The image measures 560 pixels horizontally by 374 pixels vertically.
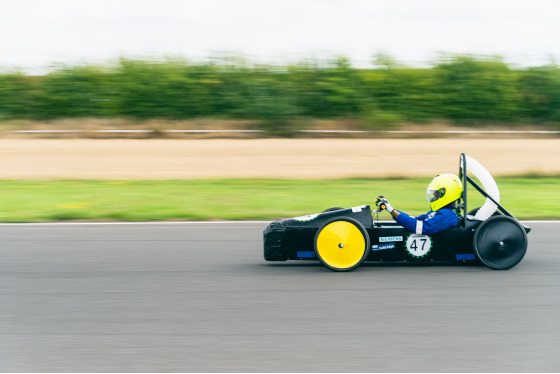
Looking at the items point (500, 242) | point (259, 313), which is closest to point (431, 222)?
Answer: point (500, 242)

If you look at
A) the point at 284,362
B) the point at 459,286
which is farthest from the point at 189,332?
the point at 459,286

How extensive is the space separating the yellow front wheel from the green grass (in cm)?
335

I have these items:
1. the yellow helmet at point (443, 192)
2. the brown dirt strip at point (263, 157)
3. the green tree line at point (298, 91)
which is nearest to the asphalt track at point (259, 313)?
the yellow helmet at point (443, 192)

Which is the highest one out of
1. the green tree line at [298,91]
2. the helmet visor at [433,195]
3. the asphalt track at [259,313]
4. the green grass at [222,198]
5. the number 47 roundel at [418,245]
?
the green tree line at [298,91]

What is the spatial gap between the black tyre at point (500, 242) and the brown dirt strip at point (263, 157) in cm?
846

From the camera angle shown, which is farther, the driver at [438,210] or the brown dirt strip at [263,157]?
the brown dirt strip at [263,157]

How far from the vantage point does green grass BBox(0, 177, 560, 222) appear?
33.1 ft

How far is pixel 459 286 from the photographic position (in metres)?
6.03

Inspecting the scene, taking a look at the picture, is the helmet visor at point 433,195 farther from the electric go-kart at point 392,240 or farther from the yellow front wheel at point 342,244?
the yellow front wheel at point 342,244

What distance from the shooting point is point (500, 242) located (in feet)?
21.5

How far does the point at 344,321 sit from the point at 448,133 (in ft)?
48.7

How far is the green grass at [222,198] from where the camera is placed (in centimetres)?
1009

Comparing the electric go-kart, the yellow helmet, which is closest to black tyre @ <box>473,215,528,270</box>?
the electric go-kart

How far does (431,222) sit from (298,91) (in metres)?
13.7
